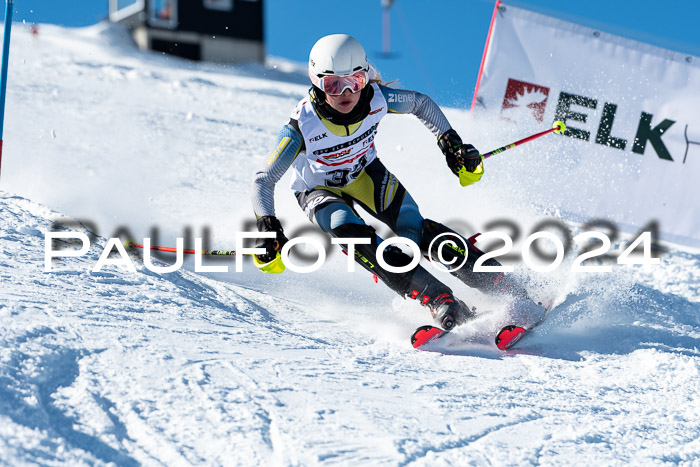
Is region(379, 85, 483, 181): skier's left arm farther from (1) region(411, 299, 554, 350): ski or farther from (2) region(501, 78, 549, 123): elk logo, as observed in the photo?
(2) region(501, 78, 549, 123): elk logo

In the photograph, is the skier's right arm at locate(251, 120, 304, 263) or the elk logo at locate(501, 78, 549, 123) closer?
the skier's right arm at locate(251, 120, 304, 263)

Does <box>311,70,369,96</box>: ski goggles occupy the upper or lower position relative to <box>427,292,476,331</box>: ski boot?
upper

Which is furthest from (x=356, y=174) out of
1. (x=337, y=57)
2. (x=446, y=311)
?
(x=446, y=311)

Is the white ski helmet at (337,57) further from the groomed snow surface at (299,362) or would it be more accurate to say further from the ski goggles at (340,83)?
the groomed snow surface at (299,362)

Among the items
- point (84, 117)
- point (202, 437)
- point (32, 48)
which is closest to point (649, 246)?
point (202, 437)

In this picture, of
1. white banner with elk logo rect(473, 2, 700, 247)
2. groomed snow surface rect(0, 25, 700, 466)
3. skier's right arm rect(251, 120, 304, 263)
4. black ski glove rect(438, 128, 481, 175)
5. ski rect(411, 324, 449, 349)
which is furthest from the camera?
white banner with elk logo rect(473, 2, 700, 247)

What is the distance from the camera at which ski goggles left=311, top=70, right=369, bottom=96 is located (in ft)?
11.9

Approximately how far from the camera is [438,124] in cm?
423

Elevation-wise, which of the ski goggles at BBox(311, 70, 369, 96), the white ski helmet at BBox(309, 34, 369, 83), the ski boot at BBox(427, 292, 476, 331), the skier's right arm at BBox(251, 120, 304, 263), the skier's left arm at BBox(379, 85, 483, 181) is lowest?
the ski boot at BBox(427, 292, 476, 331)

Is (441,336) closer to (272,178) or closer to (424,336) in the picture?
(424,336)

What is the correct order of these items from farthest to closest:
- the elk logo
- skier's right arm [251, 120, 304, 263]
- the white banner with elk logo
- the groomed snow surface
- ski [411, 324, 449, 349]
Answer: the elk logo < the white banner with elk logo < skier's right arm [251, 120, 304, 263] < ski [411, 324, 449, 349] < the groomed snow surface

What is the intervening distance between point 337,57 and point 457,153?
0.90 metres

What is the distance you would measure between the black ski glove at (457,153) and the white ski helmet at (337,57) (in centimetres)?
72

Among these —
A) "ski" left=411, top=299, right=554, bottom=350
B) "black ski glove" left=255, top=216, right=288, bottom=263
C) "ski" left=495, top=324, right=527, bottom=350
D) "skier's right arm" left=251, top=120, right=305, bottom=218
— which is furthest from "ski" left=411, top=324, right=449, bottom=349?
"skier's right arm" left=251, top=120, right=305, bottom=218
